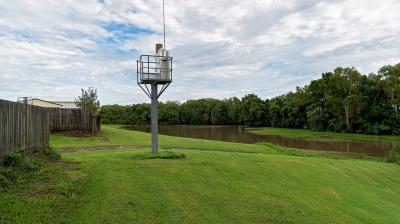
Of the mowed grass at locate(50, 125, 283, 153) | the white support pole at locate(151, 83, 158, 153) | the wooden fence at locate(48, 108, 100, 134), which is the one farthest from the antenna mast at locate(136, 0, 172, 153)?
the wooden fence at locate(48, 108, 100, 134)

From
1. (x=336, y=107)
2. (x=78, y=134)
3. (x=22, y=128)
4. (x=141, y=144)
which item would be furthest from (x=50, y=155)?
(x=336, y=107)

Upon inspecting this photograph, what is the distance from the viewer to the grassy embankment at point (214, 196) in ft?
24.7

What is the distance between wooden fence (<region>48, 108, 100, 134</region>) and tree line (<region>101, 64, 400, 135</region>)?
48042 mm

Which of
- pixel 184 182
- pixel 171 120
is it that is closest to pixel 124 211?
pixel 184 182

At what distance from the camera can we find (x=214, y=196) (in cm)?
933

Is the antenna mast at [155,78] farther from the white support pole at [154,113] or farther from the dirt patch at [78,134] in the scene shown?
the dirt patch at [78,134]

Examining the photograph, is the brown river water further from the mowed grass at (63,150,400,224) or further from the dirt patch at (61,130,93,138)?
the mowed grass at (63,150,400,224)

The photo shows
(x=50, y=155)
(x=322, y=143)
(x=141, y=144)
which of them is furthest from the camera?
(x=322, y=143)

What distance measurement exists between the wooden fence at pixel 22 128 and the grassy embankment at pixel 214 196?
189cm

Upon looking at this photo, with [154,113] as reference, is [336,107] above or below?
above

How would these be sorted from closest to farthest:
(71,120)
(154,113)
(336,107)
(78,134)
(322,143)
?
(154,113)
(78,134)
(71,120)
(322,143)
(336,107)

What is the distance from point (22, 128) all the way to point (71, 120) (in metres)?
22.9

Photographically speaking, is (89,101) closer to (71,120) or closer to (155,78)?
(71,120)

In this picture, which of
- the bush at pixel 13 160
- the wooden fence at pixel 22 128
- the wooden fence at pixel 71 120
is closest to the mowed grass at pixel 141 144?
the wooden fence at pixel 71 120
